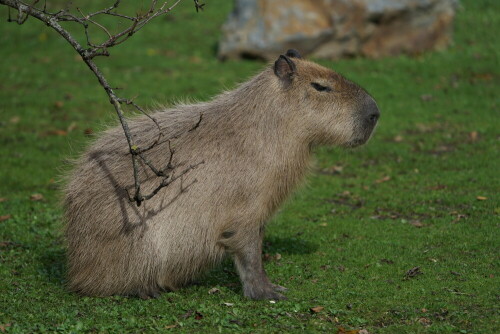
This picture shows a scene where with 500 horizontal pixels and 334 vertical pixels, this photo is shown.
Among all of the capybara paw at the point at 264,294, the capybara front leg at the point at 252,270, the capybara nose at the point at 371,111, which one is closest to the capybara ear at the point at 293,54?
the capybara nose at the point at 371,111

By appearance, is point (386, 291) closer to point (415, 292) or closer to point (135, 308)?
point (415, 292)

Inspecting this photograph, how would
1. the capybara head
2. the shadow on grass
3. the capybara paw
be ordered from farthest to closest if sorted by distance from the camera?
the shadow on grass → the capybara head → the capybara paw

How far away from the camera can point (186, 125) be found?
18.4ft

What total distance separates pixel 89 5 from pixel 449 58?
7980 mm

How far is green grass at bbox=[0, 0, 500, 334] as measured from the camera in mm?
4879

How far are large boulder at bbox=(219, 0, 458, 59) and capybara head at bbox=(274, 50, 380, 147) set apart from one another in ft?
23.8

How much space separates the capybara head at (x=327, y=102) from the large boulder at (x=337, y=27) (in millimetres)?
7248

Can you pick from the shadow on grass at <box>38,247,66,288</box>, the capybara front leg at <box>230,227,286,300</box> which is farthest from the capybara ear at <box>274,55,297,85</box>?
the shadow on grass at <box>38,247,66,288</box>

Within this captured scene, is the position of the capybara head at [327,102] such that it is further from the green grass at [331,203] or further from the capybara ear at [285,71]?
the green grass at [331,203]

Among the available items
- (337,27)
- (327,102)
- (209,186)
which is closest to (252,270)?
(209,186)

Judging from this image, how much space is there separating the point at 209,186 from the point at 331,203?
270 cm

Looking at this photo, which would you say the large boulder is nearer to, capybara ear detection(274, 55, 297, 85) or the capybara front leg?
capybara ear detection(274, 55, 297, 85)

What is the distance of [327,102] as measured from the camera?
5.60 meters

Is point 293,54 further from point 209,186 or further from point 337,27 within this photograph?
point 337,27
